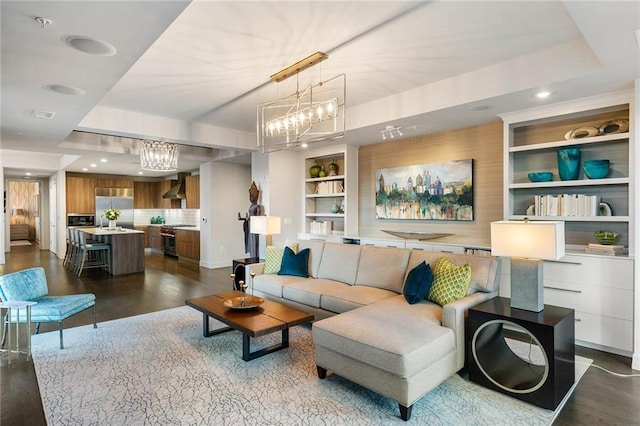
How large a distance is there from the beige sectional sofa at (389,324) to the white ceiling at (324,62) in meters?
1.85

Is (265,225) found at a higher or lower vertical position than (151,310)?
higher

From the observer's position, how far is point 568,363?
2.60m

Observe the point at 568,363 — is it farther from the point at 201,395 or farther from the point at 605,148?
the point at 201,395

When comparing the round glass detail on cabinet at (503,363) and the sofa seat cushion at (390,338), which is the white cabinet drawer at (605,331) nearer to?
the round glass detail on cabinet at (503,363)

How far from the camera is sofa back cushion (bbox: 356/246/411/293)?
384cm

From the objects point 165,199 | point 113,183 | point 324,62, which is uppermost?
point 324,62

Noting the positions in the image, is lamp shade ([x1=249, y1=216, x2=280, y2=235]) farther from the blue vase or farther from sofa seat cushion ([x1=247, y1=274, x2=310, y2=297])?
the blue vase

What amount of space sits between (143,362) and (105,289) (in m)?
3.57

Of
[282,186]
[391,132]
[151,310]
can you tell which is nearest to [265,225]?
[282,186]

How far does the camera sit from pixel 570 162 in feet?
12.6

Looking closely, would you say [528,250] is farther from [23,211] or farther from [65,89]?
[23,211]

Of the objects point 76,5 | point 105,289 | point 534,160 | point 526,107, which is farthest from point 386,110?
point 105,289

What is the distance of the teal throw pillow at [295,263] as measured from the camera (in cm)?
464

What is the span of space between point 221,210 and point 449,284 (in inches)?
247
